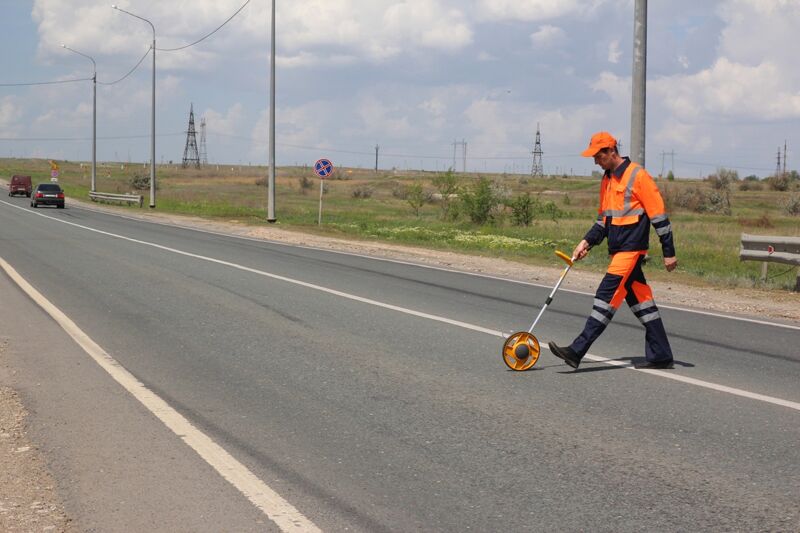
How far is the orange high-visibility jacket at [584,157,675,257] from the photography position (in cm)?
730

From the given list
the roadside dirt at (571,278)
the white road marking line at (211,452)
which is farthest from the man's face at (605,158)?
the roadside dirt at (571,278)

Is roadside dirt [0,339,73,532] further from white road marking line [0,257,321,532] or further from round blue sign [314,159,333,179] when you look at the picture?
round blue sign [314,159,333,179]

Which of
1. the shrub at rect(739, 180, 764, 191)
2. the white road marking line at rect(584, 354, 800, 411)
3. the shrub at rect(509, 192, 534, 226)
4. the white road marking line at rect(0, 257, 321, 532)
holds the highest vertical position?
the shrub at rect(739, 180, 764, 191)

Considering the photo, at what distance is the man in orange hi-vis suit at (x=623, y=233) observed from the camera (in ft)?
24.0

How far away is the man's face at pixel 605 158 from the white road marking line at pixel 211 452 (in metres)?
3.86

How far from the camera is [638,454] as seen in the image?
538 cm

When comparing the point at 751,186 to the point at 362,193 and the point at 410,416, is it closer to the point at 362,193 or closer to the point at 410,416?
the point at 362,193

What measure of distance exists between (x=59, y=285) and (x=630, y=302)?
374 inches

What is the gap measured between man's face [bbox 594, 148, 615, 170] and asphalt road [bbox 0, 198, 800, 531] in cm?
177

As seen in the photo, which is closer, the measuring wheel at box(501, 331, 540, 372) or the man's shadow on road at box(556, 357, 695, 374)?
the measuring wheel at box(501, 331, 540, 372)

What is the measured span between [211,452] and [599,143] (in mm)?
3980

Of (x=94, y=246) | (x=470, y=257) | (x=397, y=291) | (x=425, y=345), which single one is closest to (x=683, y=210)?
(x=470, y=257)

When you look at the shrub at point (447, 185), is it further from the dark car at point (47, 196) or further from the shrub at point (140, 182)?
the shrub at point (140, 182)

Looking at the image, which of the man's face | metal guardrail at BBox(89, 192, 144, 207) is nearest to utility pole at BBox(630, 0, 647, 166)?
the man's face
